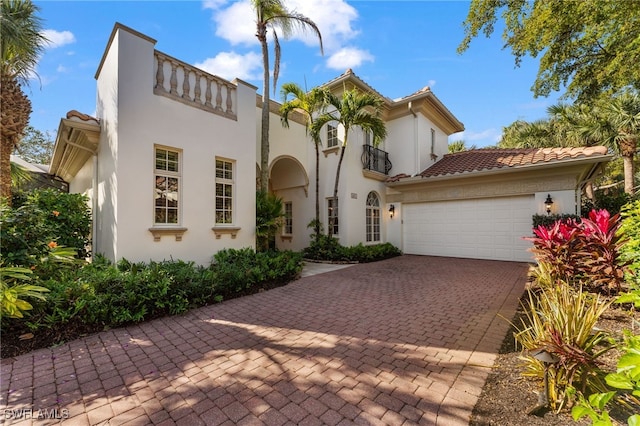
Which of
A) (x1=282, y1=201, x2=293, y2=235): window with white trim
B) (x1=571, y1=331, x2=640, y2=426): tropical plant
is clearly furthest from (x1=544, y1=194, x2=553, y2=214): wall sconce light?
(x1=571, y1=331, x2=640, y2=426): tropical plant

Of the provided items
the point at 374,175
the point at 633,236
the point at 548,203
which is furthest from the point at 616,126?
the point at 633,236

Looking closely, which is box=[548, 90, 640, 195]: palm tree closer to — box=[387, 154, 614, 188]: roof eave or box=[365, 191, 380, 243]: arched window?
box=[387, 154, 614, 188]: roof eave

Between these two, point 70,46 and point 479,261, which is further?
point 479,261

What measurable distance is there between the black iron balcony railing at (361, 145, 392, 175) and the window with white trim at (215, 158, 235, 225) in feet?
21.3

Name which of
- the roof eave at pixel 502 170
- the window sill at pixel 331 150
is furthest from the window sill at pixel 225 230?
the roof eave at pixel 502 170

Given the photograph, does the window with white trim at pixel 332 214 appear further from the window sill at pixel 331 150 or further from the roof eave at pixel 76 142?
the roof eave at pixel 76 142

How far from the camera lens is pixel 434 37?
7.86 meters

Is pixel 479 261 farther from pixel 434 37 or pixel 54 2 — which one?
pixel 54 2

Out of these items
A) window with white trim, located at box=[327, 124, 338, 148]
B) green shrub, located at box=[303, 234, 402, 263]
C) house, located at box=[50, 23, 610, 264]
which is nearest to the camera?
house, located at box=[50, 23, 610, 264]

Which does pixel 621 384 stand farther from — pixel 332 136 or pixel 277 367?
pixel 332 136

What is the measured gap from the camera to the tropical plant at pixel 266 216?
8484 millimetres

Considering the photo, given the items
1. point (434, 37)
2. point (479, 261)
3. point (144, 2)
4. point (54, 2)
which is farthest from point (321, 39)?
point (479, 261)

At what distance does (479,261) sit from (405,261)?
9.04 feet

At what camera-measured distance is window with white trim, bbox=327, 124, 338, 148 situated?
1221 cm
